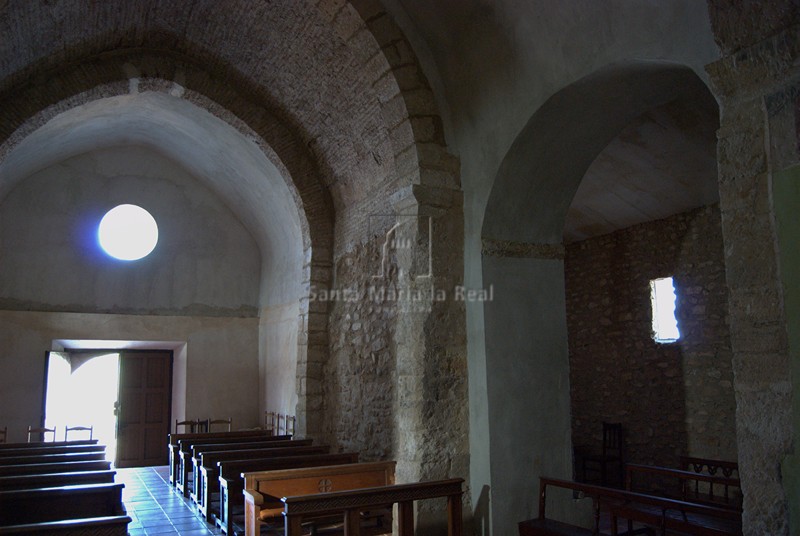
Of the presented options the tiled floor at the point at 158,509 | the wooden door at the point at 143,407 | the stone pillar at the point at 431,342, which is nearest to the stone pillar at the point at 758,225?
the stone pillar at the point at 431,342

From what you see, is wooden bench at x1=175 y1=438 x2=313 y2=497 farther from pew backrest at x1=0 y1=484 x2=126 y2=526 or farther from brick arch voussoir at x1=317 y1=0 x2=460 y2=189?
brick arch voussoir at x1=317 y1=0 x2=460 y2=189

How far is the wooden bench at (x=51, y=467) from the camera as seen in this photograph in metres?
6.20

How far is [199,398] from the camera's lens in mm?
11742

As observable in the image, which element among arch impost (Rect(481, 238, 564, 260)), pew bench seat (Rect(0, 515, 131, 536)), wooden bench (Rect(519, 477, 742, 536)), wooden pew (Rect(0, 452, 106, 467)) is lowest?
wooden bench (Rect(519, 477, 742, 536))

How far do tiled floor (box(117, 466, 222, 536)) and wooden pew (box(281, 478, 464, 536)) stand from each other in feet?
9.13

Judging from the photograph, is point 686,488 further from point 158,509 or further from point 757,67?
point 158,509

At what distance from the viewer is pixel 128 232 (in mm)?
12008

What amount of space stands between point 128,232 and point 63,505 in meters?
8.19

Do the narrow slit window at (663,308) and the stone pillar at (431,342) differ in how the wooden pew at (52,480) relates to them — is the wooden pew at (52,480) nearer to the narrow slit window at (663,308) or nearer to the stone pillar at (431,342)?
the stone pillar at (431,342)

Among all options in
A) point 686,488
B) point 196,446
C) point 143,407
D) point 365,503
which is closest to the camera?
point 365,503

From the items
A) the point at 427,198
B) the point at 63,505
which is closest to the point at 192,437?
the point at 63,505

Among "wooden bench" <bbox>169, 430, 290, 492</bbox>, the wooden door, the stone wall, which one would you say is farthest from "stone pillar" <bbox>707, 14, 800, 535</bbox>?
the wooden door

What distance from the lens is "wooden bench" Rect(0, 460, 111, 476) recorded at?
620cm

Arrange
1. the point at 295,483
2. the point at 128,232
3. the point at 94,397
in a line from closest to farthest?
the point at 295,483 < the point at 128,232 < the point at 94,397
